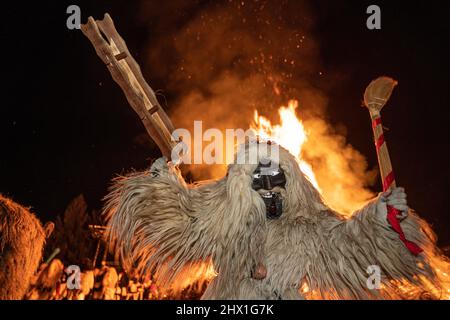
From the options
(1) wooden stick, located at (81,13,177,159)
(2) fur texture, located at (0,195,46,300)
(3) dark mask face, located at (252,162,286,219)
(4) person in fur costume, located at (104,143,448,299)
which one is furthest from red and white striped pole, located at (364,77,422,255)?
(2) fur texture, located at (0,195,46,300)

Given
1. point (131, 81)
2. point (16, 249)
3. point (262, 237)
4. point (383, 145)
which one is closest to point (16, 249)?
point (16, 249)

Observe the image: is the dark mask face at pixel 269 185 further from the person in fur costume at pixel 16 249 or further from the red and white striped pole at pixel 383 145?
the person in fur costume at pixel 16 249

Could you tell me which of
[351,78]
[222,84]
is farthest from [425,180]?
[222,84]

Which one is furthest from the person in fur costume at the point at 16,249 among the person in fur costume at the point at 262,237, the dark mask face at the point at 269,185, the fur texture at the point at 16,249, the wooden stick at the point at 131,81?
the dark mask face at the point at 269,185

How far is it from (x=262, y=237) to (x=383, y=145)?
80 cm

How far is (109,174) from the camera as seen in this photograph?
24.4ft

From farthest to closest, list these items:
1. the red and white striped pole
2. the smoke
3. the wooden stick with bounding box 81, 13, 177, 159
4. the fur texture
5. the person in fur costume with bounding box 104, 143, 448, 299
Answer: the smoke → the fur texture → the wooden stick with bounding box 81, 13, 177, 159 → the person in fur costume with bounding box 104, 143, 448, 299 → the red and white striped pole

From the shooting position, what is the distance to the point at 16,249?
2.89m

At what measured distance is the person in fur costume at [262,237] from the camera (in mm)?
2020

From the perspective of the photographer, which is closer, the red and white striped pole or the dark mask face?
the red and white striped pole

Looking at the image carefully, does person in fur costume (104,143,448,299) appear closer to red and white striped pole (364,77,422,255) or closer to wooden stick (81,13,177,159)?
red and white striped pole (364,77,422,255)

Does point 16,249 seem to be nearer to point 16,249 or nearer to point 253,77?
point 16,249

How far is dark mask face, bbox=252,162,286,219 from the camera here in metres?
2.19
